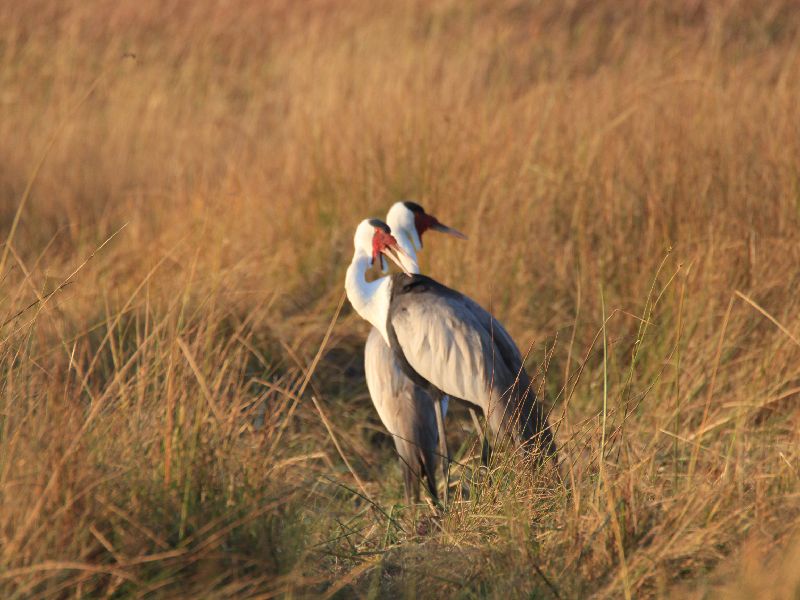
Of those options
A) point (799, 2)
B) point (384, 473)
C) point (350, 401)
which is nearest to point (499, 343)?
point (384, 473)

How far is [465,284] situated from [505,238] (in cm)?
29

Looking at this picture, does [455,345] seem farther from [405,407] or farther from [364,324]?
[364,324]

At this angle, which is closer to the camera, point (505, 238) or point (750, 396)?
point (750, 396)

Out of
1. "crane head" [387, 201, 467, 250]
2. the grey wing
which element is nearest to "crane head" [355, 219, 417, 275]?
"crane head" [387, 201, 467, 250]

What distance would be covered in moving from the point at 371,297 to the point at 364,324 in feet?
3.95

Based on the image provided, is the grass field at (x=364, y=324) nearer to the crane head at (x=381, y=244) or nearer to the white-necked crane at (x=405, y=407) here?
the white-necked crane at (x=405, y=407)

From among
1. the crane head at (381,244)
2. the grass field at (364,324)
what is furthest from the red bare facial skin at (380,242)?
the grass field at (364,324)

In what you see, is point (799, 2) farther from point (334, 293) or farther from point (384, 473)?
point (384, 473)

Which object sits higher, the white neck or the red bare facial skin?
the red bare facial skin

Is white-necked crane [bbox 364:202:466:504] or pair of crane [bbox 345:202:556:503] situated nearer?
pair of crane [bbox 345:202:556:503]

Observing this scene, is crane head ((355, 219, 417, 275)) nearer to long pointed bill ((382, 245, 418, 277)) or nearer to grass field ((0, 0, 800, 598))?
long pointed bill ((382, 245, 418, 277))

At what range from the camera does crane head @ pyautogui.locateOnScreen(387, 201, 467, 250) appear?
179 inches

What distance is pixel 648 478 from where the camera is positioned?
2.98 meters

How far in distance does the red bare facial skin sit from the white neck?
84mm
